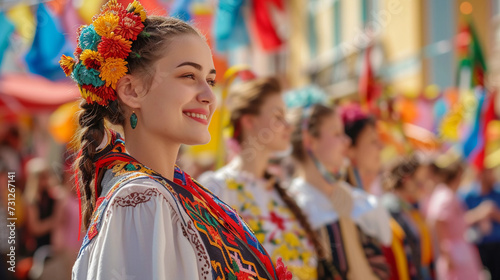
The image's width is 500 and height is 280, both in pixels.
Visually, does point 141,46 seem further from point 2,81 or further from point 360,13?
point 360,13

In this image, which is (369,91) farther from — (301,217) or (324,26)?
(324,26)

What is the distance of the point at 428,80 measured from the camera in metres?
12.0

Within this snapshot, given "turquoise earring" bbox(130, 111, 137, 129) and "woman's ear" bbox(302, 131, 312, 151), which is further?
"woman's ear" bbox(302, 131, 312, 151)

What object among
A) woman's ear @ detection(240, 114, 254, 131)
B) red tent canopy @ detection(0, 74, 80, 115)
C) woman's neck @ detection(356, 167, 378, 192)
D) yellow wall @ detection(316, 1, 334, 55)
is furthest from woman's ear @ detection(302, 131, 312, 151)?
yellow wall @ detection(316, 1, 334, 55)

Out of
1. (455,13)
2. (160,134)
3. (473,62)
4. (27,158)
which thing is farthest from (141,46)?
(455,13)

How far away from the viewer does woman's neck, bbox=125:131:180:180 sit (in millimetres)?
1735

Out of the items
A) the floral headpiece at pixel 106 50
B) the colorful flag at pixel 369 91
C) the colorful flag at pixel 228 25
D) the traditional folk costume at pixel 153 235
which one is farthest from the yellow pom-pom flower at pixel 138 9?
the colorful flag at pixel 369 91

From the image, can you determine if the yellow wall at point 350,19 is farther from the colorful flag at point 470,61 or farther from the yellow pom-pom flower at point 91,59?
the yellow pom-pom flower at point 91,59

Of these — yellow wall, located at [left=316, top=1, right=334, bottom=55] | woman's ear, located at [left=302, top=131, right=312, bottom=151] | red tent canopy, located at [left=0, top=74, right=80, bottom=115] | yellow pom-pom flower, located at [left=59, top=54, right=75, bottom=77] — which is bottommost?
yellow pom-pom flower, located at [left=59, top=54, right=75, bottom=77]

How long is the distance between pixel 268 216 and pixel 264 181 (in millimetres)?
201

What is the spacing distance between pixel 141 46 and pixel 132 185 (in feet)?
1.36

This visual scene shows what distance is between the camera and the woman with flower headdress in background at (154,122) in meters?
1.56

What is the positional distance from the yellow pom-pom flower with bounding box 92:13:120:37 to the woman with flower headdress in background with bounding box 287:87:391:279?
84.7 inches

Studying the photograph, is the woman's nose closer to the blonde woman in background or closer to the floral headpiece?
the floral headpiece
